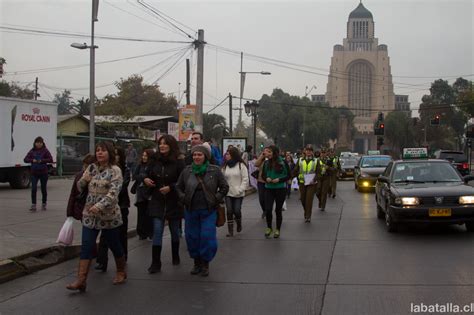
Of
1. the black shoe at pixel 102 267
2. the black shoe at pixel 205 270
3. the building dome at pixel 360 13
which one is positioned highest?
the building dome at pixel 360 13

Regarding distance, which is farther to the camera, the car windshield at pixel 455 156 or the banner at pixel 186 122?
the car windshield at pixel 455 156

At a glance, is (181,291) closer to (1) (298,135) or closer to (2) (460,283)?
(2) (460,283)

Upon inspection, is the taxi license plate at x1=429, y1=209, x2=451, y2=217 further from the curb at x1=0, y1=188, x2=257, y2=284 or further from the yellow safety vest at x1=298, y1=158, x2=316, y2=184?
the curb at x1=0, y1=188, x2=257, y2=284

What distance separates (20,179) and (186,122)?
629 centimetres

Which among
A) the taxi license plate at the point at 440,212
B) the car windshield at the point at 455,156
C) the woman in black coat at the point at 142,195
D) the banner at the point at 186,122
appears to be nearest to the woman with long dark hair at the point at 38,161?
the woman in black coat at the point at 142,195

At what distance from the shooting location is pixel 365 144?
484 ft

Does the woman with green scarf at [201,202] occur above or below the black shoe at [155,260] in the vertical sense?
above

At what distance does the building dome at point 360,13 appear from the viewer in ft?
527

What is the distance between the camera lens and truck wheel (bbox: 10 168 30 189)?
18.6m

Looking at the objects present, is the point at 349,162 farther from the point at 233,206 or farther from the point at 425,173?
the point at 233,206

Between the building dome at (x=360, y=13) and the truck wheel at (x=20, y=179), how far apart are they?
502 feet

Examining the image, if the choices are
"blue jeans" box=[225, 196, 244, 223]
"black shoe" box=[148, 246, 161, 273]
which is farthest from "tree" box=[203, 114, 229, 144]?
"black shoe" box=[148, 246, 161, 273]

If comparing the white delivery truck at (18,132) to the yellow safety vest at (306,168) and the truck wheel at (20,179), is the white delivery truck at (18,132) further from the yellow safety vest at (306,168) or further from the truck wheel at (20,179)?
the yellow safety vest at (306,168)

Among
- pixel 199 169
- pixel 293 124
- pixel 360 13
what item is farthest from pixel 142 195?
pixel 360 13
